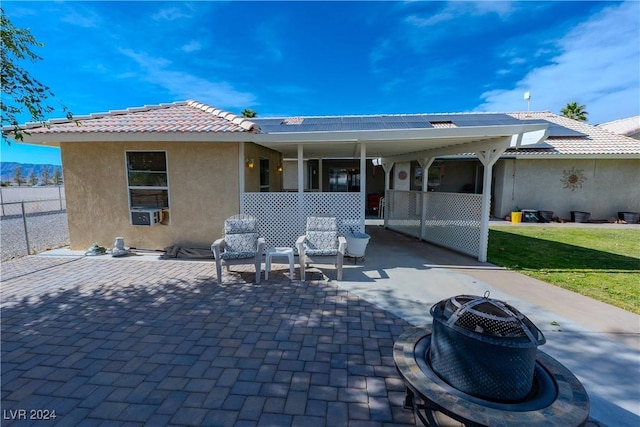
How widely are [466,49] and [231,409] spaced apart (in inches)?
553

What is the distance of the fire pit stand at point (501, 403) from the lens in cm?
174

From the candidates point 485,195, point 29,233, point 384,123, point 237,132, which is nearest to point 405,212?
point 485,195

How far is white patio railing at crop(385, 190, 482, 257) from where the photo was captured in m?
7.29

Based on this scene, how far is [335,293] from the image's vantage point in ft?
16.1

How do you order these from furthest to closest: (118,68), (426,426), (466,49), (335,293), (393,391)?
1. (466,49)
2. (118,68)
3. (335,293)
4. (393,391)
5. (426,426)

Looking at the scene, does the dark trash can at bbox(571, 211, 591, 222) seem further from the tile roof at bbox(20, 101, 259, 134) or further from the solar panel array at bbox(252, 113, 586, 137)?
the tile roof at bbox(20, 101, 259, 134)

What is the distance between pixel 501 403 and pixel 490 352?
14.2 inches

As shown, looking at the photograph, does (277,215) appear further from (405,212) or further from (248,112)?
(248,112)

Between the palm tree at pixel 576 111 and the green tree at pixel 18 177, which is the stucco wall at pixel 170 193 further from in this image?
the green tree at pixel 18 177

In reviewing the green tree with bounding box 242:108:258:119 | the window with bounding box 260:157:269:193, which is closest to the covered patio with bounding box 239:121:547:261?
the window with bounding box 260:157:269:193

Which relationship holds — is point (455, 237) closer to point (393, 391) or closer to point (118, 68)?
point (393, 391)

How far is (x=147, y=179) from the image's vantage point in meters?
7.37

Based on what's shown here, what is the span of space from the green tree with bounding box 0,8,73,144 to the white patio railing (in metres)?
9.01

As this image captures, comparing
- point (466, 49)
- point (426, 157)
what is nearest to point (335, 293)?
point (426, 157)
